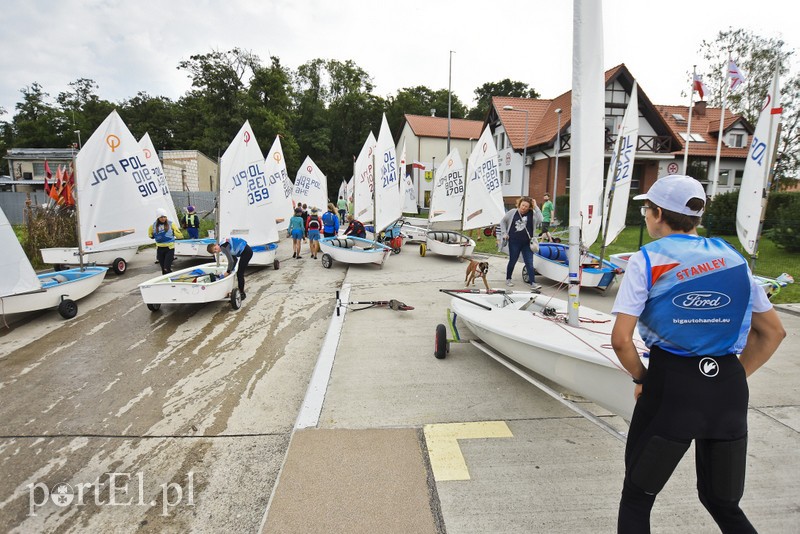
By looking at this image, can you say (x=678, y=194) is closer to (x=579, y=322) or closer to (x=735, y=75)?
(x=579, y=322)

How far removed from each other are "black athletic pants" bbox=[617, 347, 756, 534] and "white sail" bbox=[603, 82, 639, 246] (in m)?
5.95

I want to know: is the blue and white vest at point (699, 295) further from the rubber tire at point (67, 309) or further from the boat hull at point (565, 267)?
the rubber tire at point (67, 309)

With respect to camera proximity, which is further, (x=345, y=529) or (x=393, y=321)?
(x=393, y=321)

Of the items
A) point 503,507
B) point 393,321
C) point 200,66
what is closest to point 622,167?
point 393,321

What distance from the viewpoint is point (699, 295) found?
5.20 feet

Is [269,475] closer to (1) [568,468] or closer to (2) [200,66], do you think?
(1) [568,468]

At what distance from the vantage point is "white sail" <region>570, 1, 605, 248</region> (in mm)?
3566

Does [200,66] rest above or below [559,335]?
above

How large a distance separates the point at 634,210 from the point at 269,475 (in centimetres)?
2209

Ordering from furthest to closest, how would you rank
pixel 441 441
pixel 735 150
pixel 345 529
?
pixel 735 150
pixel 441 441
pixel 345 529

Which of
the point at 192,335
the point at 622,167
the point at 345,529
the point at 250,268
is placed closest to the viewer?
the point at 345,529

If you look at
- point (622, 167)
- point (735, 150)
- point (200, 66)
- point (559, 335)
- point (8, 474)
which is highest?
point (200, 66)

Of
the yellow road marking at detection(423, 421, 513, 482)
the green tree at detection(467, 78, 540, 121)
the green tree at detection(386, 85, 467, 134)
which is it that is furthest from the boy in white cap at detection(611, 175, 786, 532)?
the green tree at detection(467, 78, 540, 121)

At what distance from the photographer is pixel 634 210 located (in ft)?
67.5
